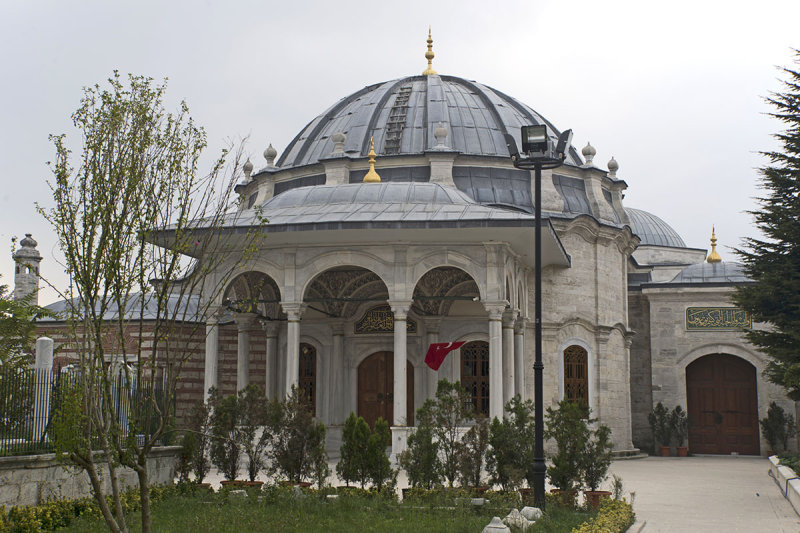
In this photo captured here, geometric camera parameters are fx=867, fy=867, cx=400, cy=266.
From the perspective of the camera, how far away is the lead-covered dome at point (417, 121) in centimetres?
2327

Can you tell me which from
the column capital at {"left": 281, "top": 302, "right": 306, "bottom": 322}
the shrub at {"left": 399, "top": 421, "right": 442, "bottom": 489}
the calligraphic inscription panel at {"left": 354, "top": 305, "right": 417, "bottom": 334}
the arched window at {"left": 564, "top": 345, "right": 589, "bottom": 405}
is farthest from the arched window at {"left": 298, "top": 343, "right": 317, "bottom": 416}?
the shrub at {"left": 399, "top": 421, "right": 442, "bottom": 489}

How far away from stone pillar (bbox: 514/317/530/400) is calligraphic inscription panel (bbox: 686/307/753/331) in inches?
287

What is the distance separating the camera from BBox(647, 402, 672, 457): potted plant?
80.0ft

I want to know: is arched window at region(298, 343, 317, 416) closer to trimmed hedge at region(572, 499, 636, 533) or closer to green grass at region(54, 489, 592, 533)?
green grass at region(54, 489, 592, 533)

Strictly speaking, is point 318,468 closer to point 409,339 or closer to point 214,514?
point 214,514

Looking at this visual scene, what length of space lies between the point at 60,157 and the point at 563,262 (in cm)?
1522

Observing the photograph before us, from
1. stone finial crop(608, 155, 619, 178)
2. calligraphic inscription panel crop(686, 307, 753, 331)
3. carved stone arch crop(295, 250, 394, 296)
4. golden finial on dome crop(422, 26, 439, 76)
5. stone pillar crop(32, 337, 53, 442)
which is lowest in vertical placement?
stone pillar crop(32, 337, 53, 442)

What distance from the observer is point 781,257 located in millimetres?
16031

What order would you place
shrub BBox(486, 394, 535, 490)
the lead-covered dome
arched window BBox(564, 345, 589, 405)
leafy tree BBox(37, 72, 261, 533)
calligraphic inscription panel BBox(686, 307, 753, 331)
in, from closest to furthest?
leafy tree BBox(37, 72, 261, 533)
shrub BBox(486, 394, 535, 490)
arched window BBox(564, 345, 589, 405)
the lead-covered dome
calligraphic inscription panel BBox(686, 307, 753, 331)

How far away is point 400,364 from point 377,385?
4.97 meters

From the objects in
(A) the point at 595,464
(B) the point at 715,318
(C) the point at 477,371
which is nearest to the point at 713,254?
(B) the point at 715,318

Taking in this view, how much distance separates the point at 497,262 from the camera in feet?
54.1

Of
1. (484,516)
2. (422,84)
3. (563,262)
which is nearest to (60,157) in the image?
(484,516)

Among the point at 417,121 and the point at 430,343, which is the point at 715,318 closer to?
→ the point at 430,343
